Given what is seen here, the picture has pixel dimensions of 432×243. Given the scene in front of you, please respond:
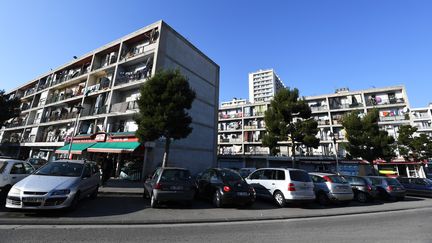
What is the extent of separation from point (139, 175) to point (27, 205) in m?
11.9

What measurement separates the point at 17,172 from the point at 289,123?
62.5 feet

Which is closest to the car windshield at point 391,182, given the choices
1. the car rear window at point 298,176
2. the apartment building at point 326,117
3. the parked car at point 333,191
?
the parked car at point 333,191

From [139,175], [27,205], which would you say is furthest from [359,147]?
[27,205]

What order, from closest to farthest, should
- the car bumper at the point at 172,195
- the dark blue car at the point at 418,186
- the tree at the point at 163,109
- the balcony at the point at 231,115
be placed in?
the car bumper at the point at 172,195 < the tree at the point at 163,109 < the dark blue car at the point at 418,186 < the balcony at the point at 231,115

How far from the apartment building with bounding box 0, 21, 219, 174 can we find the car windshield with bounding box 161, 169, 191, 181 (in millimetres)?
8789

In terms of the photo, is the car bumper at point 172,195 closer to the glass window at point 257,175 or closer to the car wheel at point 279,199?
the car wheel at point 279,199

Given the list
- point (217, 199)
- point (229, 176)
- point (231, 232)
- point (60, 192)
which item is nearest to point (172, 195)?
point (217, 199)

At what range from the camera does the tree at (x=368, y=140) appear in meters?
22.8

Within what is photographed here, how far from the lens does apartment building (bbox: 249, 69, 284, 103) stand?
12359 cm

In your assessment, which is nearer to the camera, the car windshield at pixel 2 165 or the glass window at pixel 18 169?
the car windshield at pixel 2 165

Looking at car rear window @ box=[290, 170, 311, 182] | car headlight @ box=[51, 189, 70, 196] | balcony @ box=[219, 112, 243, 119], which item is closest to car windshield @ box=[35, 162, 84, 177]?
car headlight @ box=[51, 189, 70, 196]

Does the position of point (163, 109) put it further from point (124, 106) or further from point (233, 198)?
point (124, 106)

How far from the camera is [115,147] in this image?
714 inches

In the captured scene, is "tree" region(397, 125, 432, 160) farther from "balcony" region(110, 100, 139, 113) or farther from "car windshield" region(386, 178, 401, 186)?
"balcony" region(110, 100, 139, 113)
